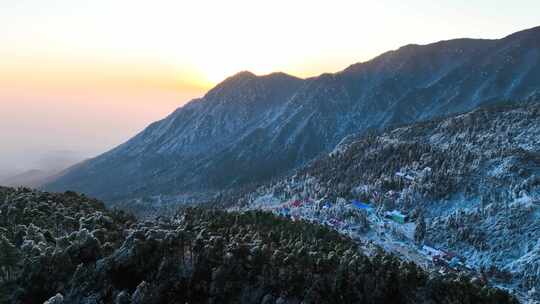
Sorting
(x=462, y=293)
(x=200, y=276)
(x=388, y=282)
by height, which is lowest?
(x=462, y=293)

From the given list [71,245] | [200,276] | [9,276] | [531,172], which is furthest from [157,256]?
[531,172]

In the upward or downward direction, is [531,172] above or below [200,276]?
below

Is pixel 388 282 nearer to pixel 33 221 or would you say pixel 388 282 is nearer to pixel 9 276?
pixel 9 276

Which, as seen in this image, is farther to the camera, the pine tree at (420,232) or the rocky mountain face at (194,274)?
the pine tree at (420,232)

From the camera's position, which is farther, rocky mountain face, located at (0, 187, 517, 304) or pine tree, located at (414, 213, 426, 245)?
pine tree, located at (414, 213, 426, 245)

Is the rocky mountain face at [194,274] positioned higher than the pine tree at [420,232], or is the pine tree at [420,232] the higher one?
A: the rocky mountain face at [194,274]

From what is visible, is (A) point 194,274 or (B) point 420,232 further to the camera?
(B) point 420,232

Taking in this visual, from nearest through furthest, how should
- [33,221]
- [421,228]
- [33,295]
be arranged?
[33,295] → [33,221] → [421,228]

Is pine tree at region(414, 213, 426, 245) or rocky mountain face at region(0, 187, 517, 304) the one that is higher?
rocky mountain face at region(0, 187, 517, 304)

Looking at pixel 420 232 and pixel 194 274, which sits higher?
pixel 194 274

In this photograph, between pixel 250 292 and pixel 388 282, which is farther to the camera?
pixel 388 282

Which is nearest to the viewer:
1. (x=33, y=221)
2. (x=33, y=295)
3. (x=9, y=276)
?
(x=33, y=295)
